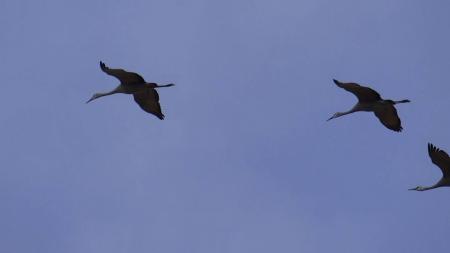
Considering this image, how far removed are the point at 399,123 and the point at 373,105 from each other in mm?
1311

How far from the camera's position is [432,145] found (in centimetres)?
3900

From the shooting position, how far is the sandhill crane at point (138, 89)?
39.5 m

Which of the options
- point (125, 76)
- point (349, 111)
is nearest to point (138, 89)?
point (125, 76)

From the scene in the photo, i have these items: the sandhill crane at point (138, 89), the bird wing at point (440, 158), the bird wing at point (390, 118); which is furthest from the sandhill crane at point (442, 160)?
the sandhill crane at point (138, 89)

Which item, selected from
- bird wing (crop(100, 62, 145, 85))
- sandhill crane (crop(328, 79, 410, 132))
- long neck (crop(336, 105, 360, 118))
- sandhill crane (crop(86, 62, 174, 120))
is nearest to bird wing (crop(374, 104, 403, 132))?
sandhill crane (crop(328, 79, 410, 132))

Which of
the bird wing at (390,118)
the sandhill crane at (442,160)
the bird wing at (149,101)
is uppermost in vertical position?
the bird wing at (149,101)

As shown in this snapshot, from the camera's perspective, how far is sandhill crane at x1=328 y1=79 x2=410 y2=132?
39844mm

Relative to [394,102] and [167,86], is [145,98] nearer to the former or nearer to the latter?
[167,86]

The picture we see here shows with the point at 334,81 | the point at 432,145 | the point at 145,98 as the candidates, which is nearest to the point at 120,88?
the point at 145,98

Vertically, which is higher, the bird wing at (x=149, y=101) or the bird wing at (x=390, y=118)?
the bird wing at (x=149, y=101)

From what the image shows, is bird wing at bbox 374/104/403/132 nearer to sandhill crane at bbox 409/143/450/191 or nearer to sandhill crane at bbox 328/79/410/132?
sandhill crane at bbox 328/79/410/132

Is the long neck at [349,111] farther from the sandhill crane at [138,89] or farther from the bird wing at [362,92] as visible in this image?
the sandhill crane at [138,89]

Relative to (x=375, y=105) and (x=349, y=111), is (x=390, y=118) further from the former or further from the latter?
(x=349, y=111)

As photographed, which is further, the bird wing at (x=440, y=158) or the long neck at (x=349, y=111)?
the long neck at (x=349, y=111)
